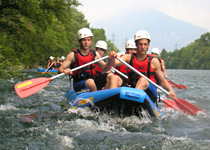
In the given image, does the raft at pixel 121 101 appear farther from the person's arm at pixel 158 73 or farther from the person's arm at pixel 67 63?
the person's arm at pixel 67 63

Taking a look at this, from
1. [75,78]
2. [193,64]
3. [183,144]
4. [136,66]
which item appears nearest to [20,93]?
[75,78]

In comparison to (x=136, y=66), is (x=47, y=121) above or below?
below

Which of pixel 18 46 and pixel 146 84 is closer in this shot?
pixel 146 84

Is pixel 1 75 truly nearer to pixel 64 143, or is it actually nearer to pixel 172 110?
pixel 172 110

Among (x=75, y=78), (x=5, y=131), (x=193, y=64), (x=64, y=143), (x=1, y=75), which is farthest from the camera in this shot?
(x=193, y=64)

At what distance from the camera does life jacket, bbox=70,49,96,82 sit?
6629 mm

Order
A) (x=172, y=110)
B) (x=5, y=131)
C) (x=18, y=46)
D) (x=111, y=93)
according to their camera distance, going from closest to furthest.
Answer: (x=5, y=131) < (x=111, y=93) < (x=172, y=110) < (x=18, y=46)

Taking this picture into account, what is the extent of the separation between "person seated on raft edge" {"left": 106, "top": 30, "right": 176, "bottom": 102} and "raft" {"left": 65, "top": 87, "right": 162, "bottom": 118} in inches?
19.4

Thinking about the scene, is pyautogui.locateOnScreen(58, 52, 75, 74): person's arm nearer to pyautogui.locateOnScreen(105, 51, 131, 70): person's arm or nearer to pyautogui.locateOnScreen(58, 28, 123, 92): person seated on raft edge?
pyautogui.locateOnScreen(58, 28, 123, 92): person seated on raft edge

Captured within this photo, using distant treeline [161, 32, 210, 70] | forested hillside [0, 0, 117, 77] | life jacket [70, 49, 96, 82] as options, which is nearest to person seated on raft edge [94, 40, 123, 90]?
life jacket [70, 49, 96, 82]

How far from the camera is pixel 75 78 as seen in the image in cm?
687

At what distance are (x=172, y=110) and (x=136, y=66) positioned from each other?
2285 millimetres

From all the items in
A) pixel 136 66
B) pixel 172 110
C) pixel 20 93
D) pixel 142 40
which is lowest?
pixel 172 110

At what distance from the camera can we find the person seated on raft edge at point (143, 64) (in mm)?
5781
